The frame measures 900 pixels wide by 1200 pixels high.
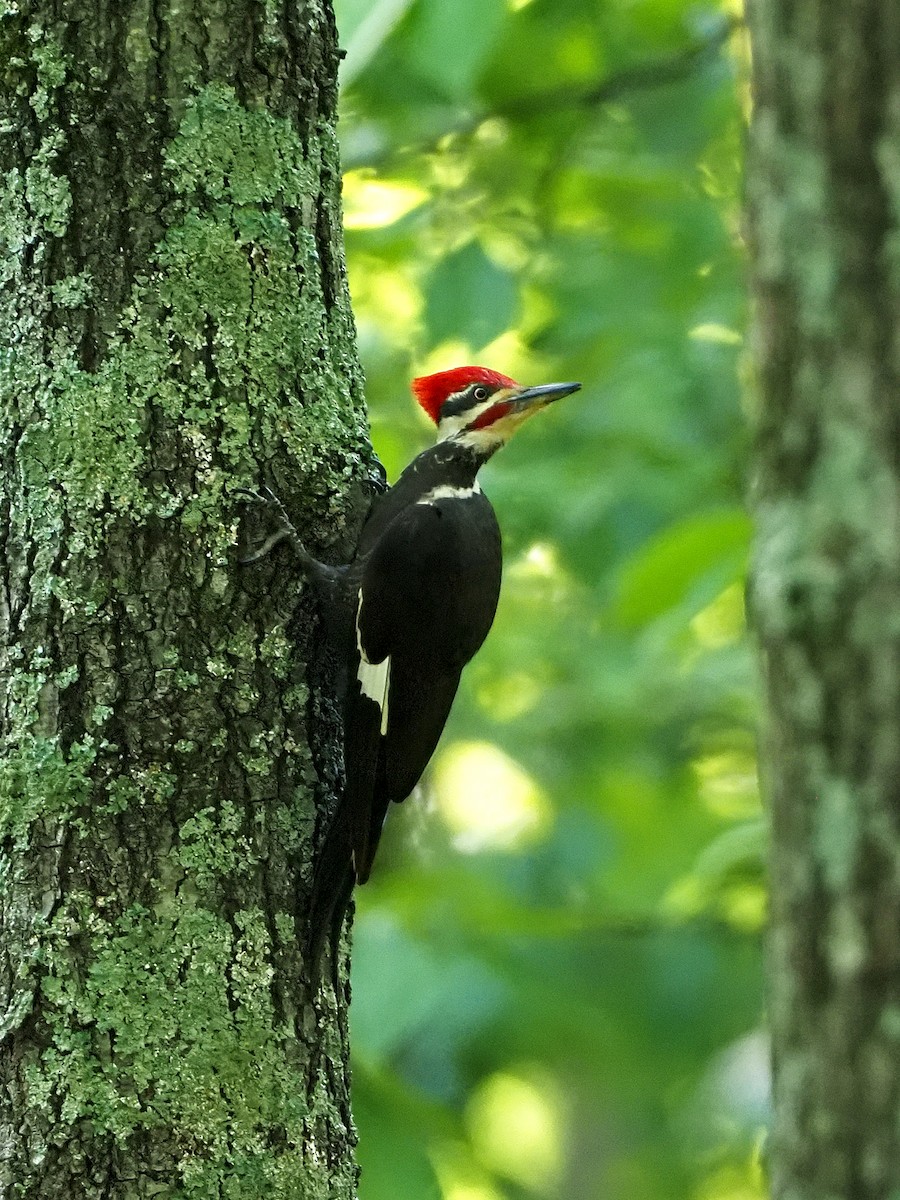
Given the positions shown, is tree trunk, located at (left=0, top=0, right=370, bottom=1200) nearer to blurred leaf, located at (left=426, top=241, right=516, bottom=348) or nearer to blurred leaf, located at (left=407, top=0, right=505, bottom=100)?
blurred leaf, located at (left=407, top=0, right=505, bottom=100)

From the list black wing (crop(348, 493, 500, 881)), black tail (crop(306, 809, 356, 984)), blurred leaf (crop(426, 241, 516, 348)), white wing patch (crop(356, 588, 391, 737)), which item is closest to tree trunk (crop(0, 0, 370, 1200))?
black tail (crop(306, 809, 356, 984))

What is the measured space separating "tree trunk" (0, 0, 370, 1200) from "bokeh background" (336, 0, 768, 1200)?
0.25 metres

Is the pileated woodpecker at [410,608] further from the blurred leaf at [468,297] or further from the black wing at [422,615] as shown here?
the blurred leaf at [468,297]

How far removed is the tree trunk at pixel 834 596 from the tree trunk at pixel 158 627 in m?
1.06

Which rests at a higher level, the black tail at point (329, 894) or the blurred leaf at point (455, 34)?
the blurred leaf at point (455, 34)

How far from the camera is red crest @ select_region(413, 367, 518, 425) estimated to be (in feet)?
10.0

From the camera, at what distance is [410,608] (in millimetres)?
2586

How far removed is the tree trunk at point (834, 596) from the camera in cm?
98

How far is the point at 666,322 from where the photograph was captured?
406cm

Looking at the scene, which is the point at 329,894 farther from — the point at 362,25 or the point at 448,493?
the point at 362,25

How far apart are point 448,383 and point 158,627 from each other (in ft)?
4.15

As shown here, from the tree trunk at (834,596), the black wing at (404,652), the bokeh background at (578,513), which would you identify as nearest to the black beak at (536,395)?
the bokeh background at (578,513)

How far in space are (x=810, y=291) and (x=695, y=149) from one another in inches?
124

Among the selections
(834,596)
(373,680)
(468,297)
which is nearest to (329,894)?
(373,680)
